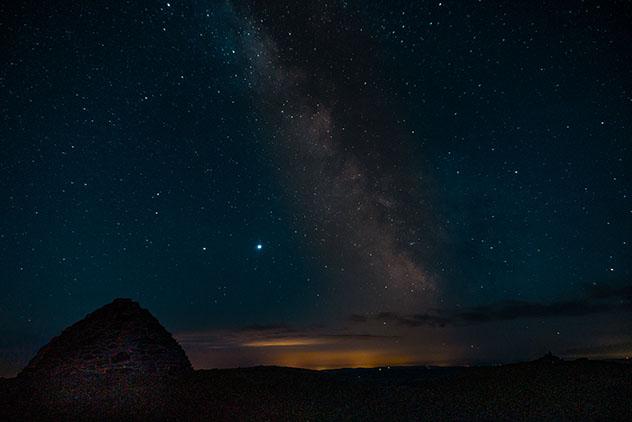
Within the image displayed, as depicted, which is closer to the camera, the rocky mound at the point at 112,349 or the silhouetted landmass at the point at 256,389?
the silhouetted landmass at the point at 256,389

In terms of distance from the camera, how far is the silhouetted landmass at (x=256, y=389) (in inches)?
492

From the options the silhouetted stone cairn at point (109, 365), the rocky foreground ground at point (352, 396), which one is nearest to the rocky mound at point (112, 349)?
the silhouetted stone cairn at point (109, 365)

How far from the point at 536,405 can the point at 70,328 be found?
16.6 m

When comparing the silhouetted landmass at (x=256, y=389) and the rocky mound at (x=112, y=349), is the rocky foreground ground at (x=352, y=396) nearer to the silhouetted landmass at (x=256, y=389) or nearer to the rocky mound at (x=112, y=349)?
the silhouetted landmass at (x=256, y=389)

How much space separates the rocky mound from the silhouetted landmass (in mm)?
42

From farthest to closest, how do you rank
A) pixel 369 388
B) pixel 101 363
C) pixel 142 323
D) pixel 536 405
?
pixel 142 323 → pixel 101 363 → pixel 369 388 → pixel 536 405

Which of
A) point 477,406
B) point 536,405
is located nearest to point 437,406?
point 477,406

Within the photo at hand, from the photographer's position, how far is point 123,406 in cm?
1496

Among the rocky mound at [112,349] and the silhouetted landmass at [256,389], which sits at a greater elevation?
the rocky mound at [112,349]

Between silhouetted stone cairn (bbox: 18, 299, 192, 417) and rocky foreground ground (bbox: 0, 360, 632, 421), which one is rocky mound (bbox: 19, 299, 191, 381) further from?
rocky foreground ground (bbox: 0, 360, 632, 421)

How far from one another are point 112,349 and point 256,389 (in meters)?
5.65

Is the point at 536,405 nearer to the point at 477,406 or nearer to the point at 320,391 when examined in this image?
the point at 477,406

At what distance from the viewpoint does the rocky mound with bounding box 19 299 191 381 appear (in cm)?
1634

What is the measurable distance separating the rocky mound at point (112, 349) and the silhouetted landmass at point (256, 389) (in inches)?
1.7
